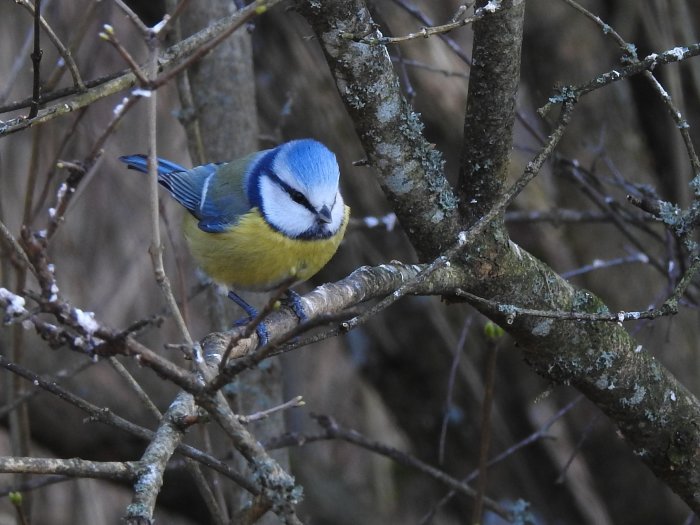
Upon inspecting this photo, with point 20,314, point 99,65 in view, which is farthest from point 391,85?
point 99,65

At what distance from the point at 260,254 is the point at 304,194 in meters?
0.22

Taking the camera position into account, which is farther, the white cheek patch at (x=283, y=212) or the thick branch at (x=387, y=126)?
the white cheek patch at (x=283, y=212)

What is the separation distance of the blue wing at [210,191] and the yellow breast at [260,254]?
7cm

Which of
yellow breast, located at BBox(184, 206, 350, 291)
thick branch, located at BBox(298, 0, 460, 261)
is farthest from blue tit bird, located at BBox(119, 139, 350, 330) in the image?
thick branch, located at BBox(298, 0, 460, 261)

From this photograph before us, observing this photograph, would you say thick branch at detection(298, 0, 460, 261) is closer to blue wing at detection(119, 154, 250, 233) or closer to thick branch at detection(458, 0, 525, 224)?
thick branch at detection(458, 0, 525, 224)

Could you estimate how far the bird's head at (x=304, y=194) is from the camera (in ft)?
8.28

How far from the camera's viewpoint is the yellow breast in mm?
2570

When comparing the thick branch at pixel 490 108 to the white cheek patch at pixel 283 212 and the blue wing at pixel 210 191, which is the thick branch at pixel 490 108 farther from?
the blue wing at pixel 210 191

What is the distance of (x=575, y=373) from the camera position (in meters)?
2.08

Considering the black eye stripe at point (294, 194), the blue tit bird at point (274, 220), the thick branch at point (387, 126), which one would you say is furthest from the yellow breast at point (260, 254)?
the thick branch at point (387, 126)

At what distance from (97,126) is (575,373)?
13.1ft

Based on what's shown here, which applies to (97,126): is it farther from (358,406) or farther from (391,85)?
(391,85)

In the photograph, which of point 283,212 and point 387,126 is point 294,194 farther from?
point 387,126

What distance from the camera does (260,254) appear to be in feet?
8.45
